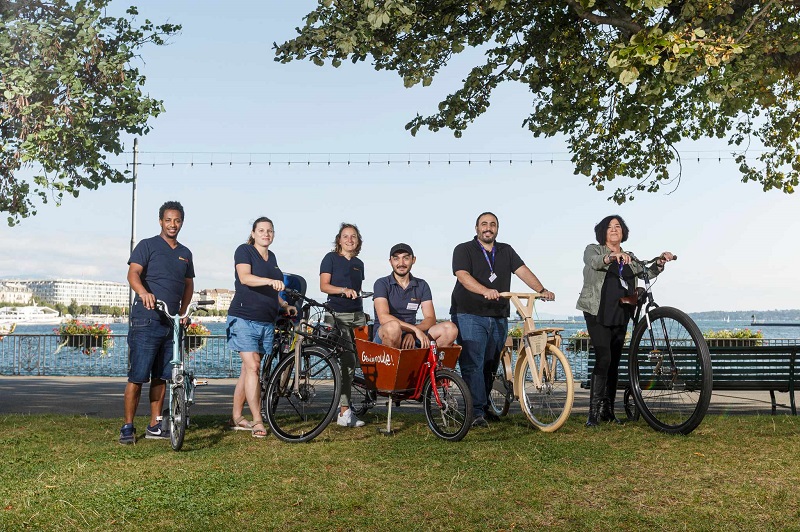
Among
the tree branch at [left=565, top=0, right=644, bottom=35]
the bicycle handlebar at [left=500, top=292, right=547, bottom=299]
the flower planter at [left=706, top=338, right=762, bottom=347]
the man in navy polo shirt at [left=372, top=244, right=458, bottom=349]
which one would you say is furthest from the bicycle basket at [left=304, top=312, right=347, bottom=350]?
the flower planter at [left=706, top=338, right=762, bottom=347]

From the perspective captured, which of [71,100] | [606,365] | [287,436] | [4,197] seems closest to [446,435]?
[287,436]

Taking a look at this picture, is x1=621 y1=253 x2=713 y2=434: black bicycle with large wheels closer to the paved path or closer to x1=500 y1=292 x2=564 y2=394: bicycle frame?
x1=500 y1=292 x2=564 y2=394: bicycle frame

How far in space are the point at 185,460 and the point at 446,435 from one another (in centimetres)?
216

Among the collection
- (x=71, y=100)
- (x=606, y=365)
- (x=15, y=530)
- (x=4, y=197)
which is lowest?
(x=15, y=530)

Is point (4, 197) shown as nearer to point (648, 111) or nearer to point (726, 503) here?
point (648, 111)

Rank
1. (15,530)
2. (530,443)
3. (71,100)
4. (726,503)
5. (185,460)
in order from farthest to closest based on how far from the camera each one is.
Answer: (71,100), (530,443), (185,460), (726,503), (15,530)

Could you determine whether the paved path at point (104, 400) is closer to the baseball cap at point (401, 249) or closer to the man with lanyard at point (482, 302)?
the man with lanyard at point (482, 302)

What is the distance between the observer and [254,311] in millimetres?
7414

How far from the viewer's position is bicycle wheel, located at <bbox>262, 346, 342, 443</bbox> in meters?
7.00

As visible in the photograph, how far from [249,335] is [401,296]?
1.43 meters

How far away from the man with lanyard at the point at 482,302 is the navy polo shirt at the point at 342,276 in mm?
981

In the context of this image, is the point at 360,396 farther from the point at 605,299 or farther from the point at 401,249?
the point at 605,299

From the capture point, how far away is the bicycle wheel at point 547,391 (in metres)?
7.23

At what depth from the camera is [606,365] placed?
7883mm
